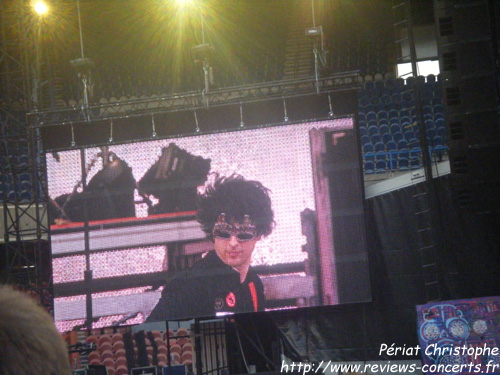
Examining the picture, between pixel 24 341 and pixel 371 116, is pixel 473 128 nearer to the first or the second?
pixel 371 116

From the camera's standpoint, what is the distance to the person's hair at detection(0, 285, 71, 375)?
0.91 meters

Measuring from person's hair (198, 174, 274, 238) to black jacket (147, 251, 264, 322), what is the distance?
1.45ft

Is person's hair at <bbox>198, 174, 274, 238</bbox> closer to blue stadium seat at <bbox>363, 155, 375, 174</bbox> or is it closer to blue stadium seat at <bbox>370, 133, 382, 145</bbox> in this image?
blue stadium seat at <bbox>363, 155, 375, 174</bbox>

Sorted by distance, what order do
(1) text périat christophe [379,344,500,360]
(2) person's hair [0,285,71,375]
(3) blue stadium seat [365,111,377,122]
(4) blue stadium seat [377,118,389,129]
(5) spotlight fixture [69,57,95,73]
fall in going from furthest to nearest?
(3) blue stadium seat [365,111,377,122] < (4) blue stadium seat [377,118,389,129] < (5) spotlight fixture [69,57,95,73] < (1) text périat christophe [379,344,500,360] < (2) person's hair [0,285,71,375]

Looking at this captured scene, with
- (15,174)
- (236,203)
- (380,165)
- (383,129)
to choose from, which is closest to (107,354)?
(15,174)

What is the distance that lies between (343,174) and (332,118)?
2.35 ft

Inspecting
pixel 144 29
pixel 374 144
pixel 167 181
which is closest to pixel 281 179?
pixel 167 181

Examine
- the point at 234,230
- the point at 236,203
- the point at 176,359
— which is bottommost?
the point at 176,359

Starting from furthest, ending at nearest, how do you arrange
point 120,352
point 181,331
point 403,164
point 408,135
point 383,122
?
point 383,122
point 408,135
point 120,352
point 181,331
point 403,164

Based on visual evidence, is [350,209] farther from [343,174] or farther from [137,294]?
[137,294]

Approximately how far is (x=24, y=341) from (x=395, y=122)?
12.7 m

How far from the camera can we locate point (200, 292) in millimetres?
8297

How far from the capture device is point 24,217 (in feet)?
34.6

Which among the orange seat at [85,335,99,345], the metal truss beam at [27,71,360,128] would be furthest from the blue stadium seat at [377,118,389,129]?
the orange seat at [85,335,99,345]
